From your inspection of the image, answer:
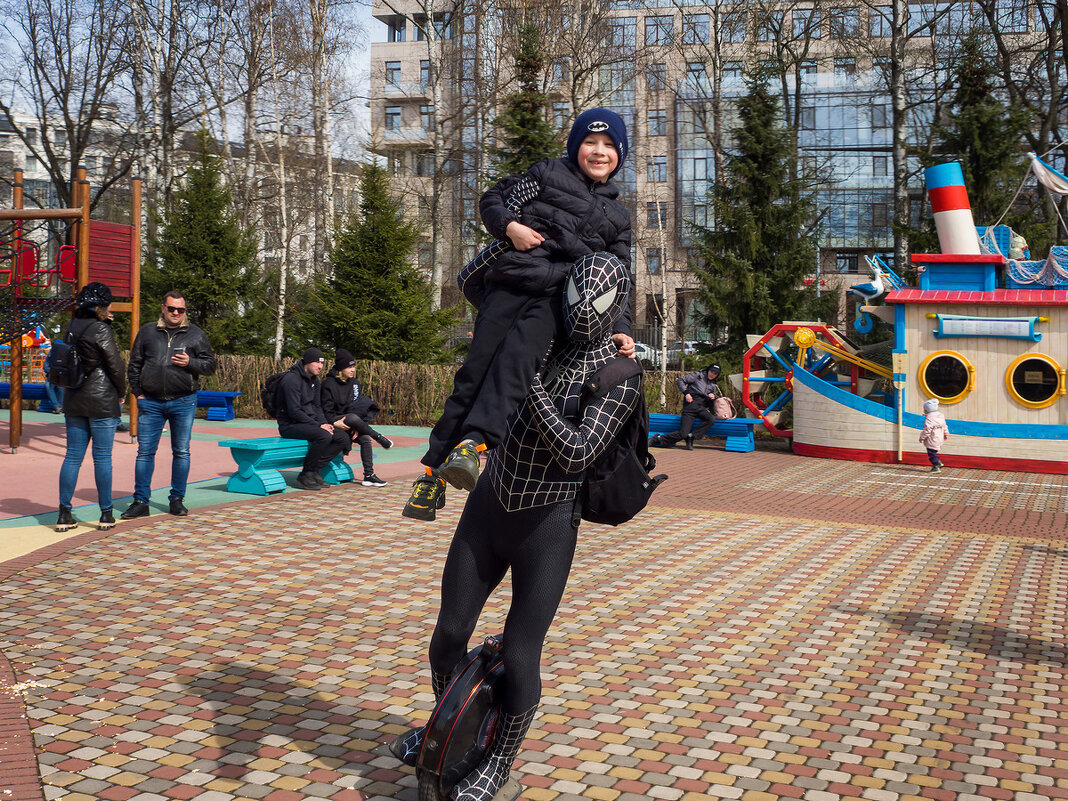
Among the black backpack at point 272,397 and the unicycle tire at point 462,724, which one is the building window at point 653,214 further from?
the unicycle tire at point 462,724

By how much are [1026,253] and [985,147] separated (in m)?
7.93

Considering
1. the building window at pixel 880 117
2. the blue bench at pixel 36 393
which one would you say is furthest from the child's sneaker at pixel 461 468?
the building window at pixel 880 117

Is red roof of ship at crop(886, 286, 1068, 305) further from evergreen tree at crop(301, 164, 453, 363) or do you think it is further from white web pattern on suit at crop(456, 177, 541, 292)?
white web pattern on suit at crop(456, 177, 541, 292)

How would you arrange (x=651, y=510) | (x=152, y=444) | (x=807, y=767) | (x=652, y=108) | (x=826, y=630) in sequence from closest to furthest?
1. (x=807, y=767)
2. (x=826, y=630)
3. (x=152, y=444)
4. (x=651, y=510)
5. (x=652, y=108)

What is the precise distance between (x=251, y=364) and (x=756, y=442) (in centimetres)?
1065

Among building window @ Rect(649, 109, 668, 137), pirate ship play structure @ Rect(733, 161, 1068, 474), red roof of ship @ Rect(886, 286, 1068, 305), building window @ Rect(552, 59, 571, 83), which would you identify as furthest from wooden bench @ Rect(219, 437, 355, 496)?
building window @ Rect(649, 109, 668, 137)

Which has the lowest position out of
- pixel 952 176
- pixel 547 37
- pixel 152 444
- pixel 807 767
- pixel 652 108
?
pixel 807 767

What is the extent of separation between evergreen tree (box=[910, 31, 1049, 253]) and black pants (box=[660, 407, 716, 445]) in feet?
32.2

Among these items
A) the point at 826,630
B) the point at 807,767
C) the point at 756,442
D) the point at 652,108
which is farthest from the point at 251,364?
the point at 652,108

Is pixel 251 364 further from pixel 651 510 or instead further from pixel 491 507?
pixel 491 507

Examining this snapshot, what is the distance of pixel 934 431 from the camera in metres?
15.1

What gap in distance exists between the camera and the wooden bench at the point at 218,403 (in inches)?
816

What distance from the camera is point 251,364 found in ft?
72.5

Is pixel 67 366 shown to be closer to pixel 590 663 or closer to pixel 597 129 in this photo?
pixel 590 663
